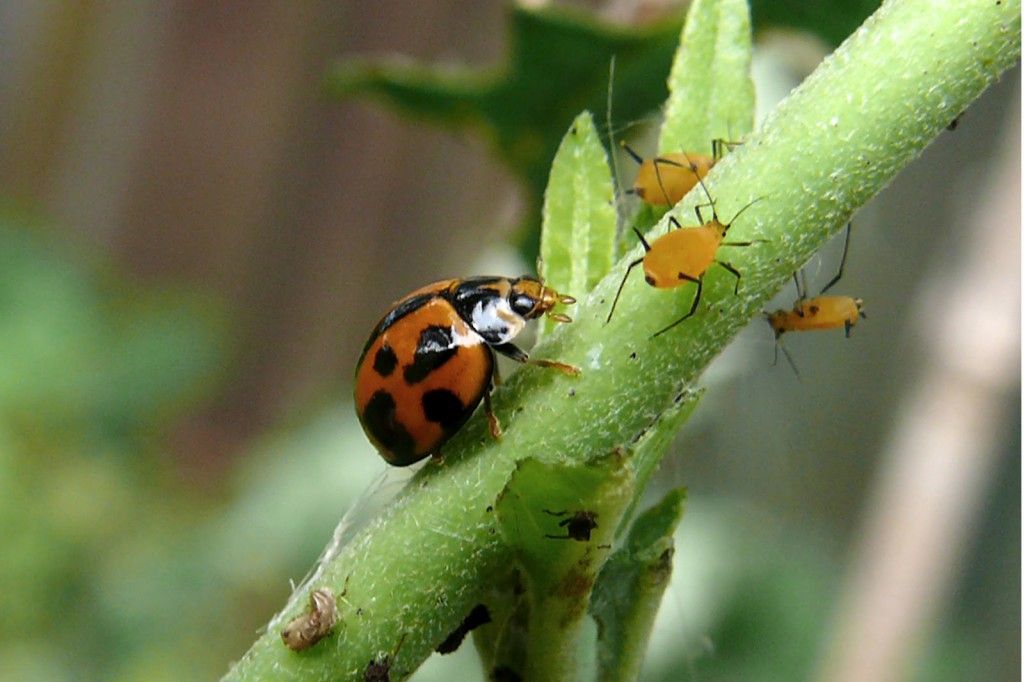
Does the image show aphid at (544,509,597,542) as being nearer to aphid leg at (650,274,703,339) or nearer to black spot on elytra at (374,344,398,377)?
aphid leg at (650,274,703,339)

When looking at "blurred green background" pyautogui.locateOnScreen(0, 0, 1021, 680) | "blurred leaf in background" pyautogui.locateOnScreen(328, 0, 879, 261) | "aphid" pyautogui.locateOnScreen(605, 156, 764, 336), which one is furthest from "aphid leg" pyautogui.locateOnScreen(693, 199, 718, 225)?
"blurred leaf in background" pyautogui.locateOnScreen(328, 0, 879, 261)

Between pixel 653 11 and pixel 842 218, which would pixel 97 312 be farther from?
pixel 842 218

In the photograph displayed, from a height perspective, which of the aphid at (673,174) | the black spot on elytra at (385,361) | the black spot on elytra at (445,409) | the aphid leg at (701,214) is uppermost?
the black spot on elytra at (385,361)

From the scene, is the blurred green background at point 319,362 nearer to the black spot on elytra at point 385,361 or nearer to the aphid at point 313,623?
the black spot on elytra at point 385,361

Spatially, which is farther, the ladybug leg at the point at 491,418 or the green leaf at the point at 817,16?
the green leaf at the point at 817,16

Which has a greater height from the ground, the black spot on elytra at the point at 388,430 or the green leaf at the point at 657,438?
the black spot on elytra at the point at 388,430

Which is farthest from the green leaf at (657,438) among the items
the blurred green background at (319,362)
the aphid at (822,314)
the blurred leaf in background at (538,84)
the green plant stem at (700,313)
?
the blurred leaf in background at (538,84)

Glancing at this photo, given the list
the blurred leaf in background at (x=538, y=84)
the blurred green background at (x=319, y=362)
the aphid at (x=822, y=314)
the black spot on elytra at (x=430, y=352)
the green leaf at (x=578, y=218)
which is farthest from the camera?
the blurred green background at (x=319, y=362)

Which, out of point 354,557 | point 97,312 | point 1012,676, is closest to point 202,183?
point 97,312
